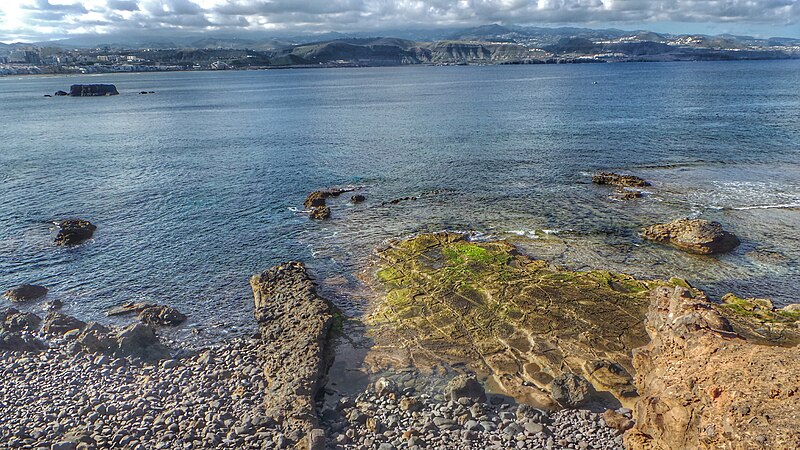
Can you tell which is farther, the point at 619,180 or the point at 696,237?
the point at 619,180

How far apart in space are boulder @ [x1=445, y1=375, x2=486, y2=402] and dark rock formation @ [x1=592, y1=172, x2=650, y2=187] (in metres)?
41.8

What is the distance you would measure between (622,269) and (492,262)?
937 cm

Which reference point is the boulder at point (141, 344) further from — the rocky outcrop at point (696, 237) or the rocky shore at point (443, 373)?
the rocky outcrop at point (696, 237)

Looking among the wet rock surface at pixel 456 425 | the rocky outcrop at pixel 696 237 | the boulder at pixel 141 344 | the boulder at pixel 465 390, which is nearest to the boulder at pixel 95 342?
the boulder at pixel 141 344

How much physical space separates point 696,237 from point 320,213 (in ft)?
109

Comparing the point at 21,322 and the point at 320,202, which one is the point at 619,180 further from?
the point at 21,322

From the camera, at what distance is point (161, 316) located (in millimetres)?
32969

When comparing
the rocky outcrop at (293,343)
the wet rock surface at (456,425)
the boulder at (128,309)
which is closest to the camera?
the wet rock surface at (456,425)


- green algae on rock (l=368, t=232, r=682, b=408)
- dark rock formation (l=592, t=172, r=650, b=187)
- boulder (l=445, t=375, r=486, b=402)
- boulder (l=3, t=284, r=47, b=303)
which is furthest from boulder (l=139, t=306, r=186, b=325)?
dark rock formation (l=592, t=172, r=650, b=187)

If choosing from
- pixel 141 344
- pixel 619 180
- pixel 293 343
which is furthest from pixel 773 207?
pixel 141 344

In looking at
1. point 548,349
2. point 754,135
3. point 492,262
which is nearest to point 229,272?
point 492,262

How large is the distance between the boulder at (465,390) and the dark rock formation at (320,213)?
29.5 meters

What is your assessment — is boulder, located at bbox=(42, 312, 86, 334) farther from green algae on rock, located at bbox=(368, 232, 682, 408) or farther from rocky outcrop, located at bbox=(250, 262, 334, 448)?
green algae on rock, located at bbox=(368, 232, 682, 408)

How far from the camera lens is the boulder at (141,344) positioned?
28.5 meters
